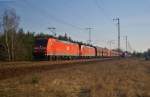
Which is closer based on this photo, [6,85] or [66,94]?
[66,94]

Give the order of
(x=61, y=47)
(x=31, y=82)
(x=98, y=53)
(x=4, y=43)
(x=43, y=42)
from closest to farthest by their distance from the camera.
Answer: (x=31, y=82) → (x=43, y=42) → (x=61, y=47) → (x=4, y=43) → (x=98, y=53)

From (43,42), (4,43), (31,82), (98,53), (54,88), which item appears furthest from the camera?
(98,53)

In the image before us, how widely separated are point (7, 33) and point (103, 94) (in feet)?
213

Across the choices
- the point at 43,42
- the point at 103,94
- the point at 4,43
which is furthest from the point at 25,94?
the point at 4,43

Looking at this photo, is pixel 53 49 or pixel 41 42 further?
pixel 53 49

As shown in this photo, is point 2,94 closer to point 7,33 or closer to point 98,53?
point 7,33

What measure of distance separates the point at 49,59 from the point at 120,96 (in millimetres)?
36569

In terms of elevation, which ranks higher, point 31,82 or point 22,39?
point 22,39

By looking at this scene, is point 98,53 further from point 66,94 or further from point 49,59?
point 66,94

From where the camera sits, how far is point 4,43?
73.1 m

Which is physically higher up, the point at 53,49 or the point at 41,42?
the point at 41,42

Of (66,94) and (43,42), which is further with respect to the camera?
(43,42)

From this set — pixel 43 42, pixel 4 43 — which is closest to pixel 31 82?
pixel 43 42

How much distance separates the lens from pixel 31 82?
1869cm
